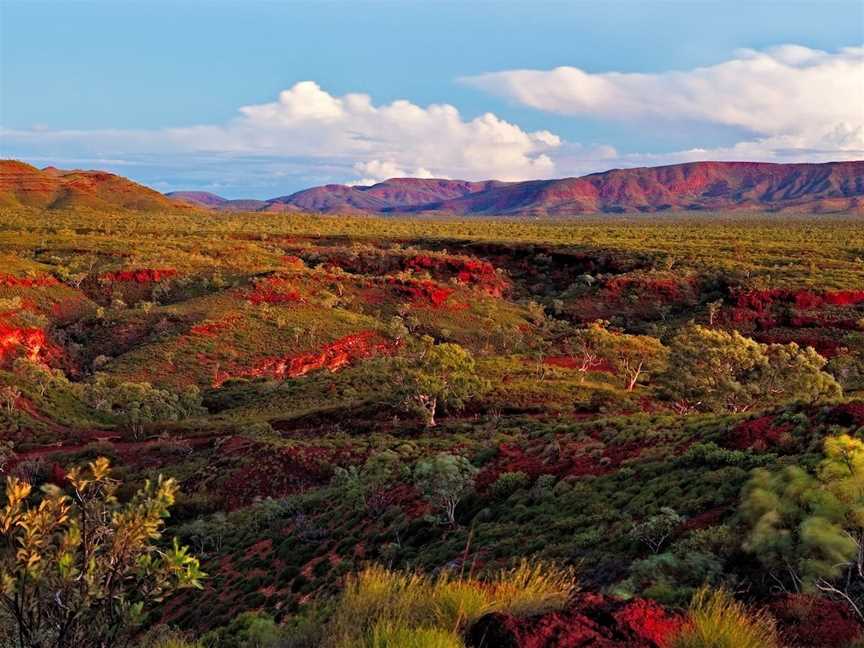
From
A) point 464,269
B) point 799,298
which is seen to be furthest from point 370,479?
point 464,269

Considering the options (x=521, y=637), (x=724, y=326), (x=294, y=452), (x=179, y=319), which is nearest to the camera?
(x=521, y=637)

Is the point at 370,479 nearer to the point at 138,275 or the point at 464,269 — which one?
the point at 138,275

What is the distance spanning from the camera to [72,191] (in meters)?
162

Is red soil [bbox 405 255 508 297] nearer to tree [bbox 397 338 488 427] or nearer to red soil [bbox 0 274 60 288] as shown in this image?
red soil [bbox 0 274 60 288]

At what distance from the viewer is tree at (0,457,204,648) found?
4.57 metres


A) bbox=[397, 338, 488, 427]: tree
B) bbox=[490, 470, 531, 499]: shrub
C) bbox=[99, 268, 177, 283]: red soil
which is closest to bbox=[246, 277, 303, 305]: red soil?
bbox=[99, 268, 177, 283]: red soil

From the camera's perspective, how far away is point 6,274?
2160 inches

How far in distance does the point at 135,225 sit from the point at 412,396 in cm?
9052

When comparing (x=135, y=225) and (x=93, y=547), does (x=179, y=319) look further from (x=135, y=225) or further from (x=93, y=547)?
(x=135, y=225)

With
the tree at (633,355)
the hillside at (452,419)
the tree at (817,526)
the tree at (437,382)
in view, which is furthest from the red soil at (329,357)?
the tree at (817,526)

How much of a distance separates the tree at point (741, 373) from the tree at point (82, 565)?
84.7 feet

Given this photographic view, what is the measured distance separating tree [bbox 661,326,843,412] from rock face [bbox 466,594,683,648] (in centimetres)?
2252

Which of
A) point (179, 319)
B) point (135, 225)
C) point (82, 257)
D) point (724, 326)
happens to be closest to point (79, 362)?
point (179, 319)

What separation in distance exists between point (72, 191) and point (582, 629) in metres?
185
